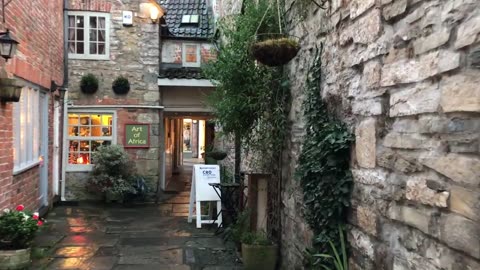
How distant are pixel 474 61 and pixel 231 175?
728cm

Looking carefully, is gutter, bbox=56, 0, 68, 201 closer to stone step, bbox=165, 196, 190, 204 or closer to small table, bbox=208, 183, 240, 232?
stone step, bbox=165, 196, 190, 204

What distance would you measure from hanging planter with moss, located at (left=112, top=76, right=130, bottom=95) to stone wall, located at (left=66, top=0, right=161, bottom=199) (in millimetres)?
100

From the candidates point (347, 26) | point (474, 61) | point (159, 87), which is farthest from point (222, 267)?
point (159, 87)

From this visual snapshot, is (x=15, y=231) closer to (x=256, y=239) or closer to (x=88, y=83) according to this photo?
(x=256, y=239)

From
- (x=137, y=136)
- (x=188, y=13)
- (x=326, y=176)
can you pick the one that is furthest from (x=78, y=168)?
(x=326, y=176)

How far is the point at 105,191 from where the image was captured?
33.4ft

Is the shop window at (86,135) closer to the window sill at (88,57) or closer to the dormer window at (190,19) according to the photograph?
the window sill at (88,57)

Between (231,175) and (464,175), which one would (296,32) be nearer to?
(464,175)

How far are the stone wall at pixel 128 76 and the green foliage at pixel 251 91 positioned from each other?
539 cm

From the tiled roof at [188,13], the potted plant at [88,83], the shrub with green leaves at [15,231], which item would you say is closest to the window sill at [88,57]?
the potted plant at [88,83]

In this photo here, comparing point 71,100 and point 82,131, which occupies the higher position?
point 71,100

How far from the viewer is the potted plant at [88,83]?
10.4 m

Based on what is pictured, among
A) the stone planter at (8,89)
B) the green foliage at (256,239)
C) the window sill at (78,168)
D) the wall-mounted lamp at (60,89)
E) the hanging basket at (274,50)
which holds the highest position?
the wall-mounted lamp at (60,89)

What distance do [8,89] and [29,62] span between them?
164cm
